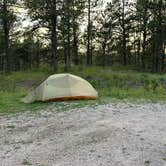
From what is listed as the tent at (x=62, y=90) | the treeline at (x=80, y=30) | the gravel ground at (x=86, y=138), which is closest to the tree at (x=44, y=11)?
the treeline at (x=80, y=30)

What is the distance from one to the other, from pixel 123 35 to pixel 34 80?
17.9m

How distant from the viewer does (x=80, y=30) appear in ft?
118

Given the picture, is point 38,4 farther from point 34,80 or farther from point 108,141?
point 108,141

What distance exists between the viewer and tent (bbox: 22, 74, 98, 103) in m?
11.2

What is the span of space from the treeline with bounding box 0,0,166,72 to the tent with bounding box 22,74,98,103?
12797mm

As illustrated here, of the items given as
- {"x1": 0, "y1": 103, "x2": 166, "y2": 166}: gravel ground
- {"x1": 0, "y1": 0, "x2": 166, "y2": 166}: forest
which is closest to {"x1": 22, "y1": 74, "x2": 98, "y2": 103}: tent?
{"x1": 0, "y1": 0, "x2": 166, "y2": 166}: forest

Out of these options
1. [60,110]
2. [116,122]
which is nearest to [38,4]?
[60,110]

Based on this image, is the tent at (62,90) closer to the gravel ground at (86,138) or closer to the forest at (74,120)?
the forest at (74,120)

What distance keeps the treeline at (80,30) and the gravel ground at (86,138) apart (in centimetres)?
1616

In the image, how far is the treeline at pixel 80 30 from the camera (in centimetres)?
2438

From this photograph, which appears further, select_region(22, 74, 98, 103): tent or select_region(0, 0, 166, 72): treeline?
select_region(0, 0, 166, 72): treeline

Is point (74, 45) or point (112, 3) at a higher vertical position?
point (112, 3)

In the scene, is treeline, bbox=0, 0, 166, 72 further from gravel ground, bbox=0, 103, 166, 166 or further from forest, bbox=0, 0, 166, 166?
gravel ground, bbox=0, 103, 166, 166

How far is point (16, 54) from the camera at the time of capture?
129 ft
